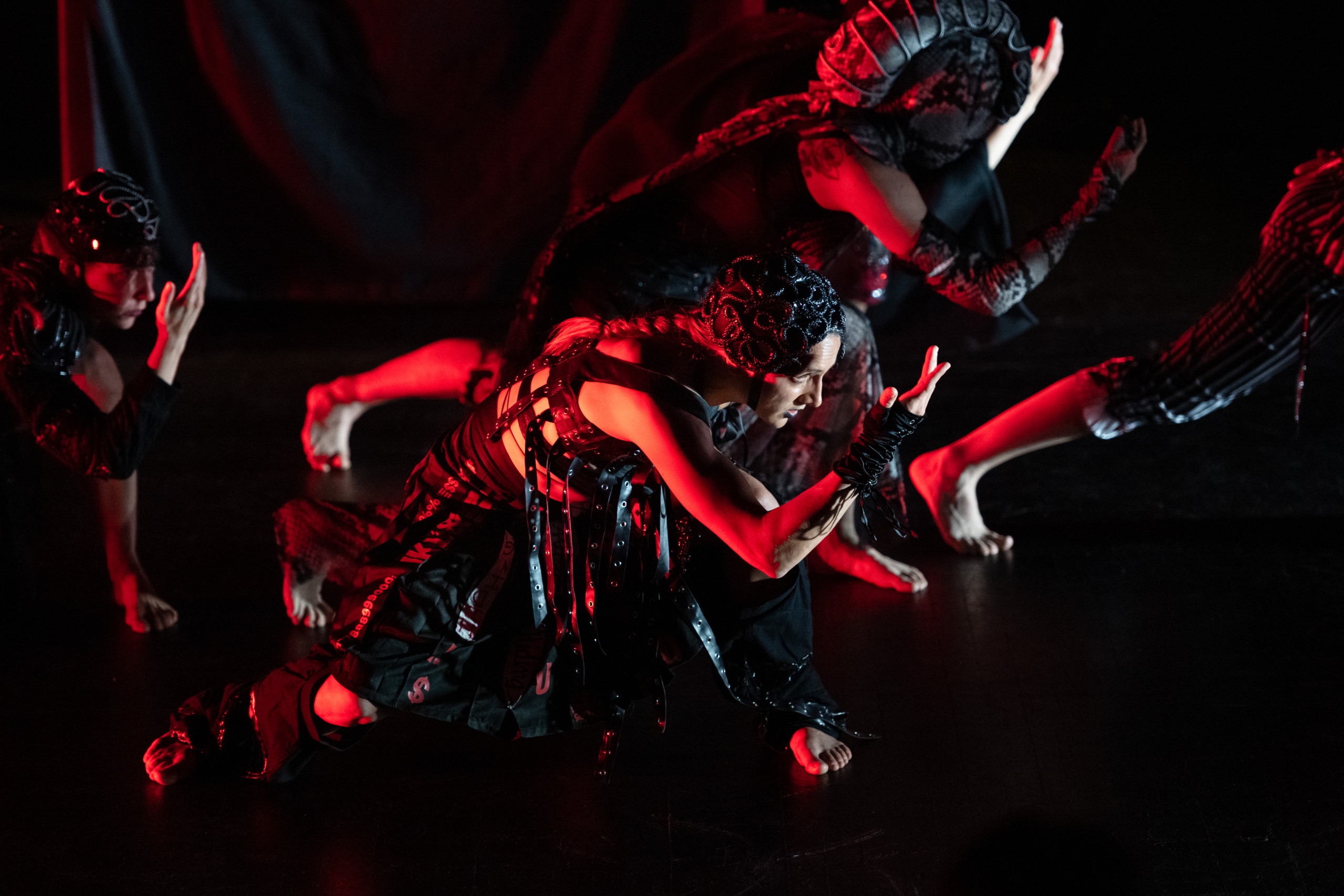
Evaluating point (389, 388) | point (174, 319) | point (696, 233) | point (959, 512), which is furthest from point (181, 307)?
point (959, 512)

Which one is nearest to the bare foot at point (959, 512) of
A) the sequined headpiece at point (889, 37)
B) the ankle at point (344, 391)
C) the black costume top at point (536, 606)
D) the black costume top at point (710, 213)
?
the black costume top at point (710, 213)

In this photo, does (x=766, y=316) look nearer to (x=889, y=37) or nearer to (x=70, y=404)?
(x=889, y=37)

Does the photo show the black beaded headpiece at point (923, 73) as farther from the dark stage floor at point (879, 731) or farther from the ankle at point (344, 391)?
the ankle at point (344, 391)

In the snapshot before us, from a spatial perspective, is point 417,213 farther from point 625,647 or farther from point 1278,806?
point 1278,806

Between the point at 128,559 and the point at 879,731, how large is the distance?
5.01ft

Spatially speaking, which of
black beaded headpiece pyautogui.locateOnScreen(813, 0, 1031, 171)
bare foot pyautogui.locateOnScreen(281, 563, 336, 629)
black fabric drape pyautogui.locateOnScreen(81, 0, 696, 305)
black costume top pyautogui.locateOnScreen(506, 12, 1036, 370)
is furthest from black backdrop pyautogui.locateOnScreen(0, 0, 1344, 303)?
bare foot pyautogui.locateOnScreen(281, 563, 336, 629)

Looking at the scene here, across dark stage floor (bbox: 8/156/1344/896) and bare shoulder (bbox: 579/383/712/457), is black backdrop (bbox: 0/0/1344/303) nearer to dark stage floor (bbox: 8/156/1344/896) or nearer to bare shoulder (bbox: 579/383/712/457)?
dark stage floor (bbox: 8/156/1344/896)

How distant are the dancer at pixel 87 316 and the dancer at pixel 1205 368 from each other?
1620 mm

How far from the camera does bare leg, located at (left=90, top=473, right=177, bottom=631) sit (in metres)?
2.73

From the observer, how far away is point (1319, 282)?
266 cm

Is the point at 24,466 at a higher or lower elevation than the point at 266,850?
lower

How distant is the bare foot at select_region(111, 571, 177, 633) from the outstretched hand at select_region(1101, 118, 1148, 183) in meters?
2.05

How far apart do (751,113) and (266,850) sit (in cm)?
160

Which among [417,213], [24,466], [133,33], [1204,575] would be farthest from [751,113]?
[133,33]
